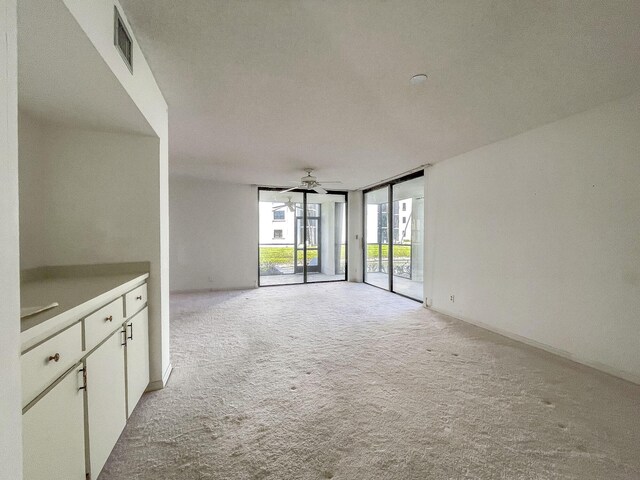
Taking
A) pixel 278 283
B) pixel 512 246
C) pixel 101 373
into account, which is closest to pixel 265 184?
pixel 278 283

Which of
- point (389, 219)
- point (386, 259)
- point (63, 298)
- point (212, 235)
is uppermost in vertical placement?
point (389, 219)

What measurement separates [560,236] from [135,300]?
3.80 meters

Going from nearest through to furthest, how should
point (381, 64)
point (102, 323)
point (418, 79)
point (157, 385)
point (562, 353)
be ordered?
point (102, 323), point (381, 64), point (418, 79), point (157, 385), point (562, 353)

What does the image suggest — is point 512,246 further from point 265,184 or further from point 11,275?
point 265,184

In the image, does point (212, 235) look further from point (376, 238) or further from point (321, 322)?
point (376, 238)

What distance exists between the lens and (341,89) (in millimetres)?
2082

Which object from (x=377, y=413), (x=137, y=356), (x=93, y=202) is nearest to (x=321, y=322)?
(x=377, y=413)

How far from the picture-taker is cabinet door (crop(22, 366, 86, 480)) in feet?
2.75

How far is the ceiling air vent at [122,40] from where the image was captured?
127 cm

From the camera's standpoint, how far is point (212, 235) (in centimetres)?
579

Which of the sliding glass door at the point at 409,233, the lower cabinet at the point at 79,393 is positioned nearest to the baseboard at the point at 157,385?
the lower cabinet at the point at 79,393

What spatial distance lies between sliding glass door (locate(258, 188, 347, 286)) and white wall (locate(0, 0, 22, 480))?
6.16 metres

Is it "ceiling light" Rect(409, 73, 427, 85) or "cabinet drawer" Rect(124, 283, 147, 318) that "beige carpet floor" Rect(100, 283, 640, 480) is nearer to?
"cabinet drawer" Rect(124, 283, 147, 318)

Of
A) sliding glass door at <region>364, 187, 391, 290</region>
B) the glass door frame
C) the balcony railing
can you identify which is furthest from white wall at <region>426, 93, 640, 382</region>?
sliding glass door at <region>364, 187, 391, 290</region>
